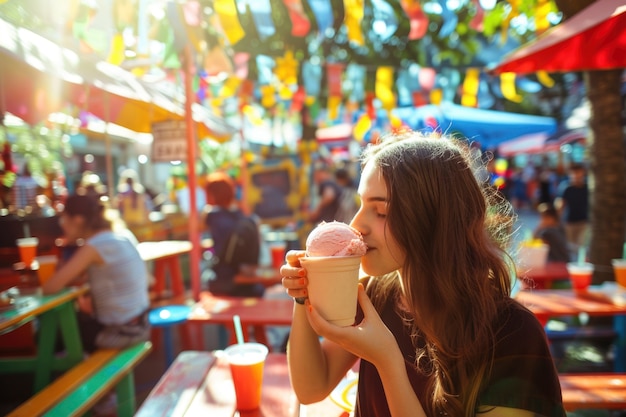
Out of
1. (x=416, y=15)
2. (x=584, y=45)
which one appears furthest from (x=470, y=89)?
(x=584, y=45)

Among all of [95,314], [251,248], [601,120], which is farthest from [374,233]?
[601,120]

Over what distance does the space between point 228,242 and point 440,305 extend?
140 inches

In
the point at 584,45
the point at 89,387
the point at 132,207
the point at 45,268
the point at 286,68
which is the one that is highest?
the point at 286,68

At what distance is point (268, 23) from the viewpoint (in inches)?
249

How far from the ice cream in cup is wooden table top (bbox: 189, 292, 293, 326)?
1669 mm

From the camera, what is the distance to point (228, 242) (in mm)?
4629

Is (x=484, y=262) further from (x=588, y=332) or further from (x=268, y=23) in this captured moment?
(x=268, y=23)

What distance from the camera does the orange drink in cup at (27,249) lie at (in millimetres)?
3471

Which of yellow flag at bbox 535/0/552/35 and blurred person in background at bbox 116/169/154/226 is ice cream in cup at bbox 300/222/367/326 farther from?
blurred person in background at bbox 116/169/154/226

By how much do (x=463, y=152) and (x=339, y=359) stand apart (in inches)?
32.6

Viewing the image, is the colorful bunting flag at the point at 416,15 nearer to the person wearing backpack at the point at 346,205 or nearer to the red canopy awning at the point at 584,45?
the red canopy awning at the point at 584,45

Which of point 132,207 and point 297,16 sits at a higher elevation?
point 297,16

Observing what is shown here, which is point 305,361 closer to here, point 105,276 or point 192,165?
point 105,276

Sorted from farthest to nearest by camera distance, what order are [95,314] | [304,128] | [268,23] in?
[304,128] → [268,23] → [95,314]
